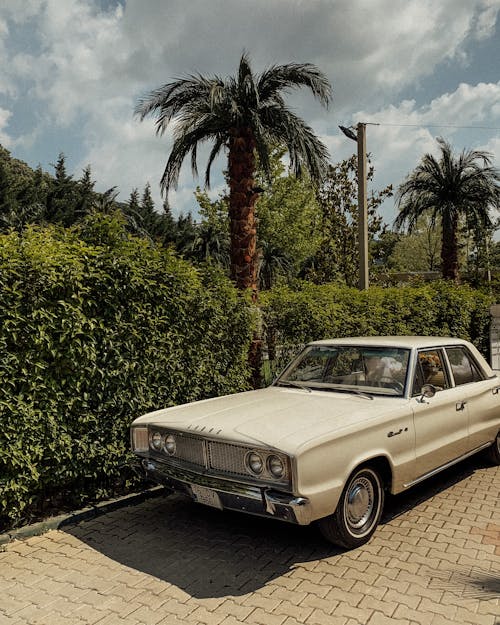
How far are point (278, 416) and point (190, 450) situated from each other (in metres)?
0.76

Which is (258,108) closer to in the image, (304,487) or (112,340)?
(112,340)

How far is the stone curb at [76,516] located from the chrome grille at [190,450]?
4.03ft

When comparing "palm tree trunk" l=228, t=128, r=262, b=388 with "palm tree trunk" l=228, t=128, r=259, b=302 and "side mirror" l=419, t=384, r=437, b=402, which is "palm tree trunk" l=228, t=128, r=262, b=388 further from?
"side mirror" l=419, t=384, r=437, b=402

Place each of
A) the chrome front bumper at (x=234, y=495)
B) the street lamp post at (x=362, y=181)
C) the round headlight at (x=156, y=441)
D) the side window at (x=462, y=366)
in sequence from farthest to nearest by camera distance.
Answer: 1. the street lamp post at (x=362, y=181)
2. the side window at (x=462, y=366)
3. the round headlight at (x=156, y=441)
4. the chrome front bumper at (x=234, y=495)

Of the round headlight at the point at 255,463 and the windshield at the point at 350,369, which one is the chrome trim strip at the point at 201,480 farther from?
the windshield at the point at 350,369

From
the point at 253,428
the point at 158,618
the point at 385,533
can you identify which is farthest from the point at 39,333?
the point at 385,533

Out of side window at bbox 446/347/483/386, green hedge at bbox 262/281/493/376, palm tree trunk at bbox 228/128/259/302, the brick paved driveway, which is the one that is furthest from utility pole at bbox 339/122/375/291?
the brick paved driveway

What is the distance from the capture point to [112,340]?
5.08 meters

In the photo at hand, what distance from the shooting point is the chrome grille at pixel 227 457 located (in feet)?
12.7

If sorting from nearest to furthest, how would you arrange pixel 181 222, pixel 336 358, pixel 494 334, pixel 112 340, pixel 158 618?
1. pixel 158 618
2. pixel 112 340
3. pixel 336 358
4. pixel 494 334
5. pixel 181 222

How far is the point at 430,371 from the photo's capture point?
519 cm

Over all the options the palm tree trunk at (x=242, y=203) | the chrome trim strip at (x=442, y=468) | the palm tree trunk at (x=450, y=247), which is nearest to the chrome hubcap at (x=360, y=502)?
the chrome trim strip at (x=442, y=468)

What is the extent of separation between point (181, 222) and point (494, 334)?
54.6 meters

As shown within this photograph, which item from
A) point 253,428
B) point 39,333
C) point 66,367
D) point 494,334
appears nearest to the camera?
point 253,428
